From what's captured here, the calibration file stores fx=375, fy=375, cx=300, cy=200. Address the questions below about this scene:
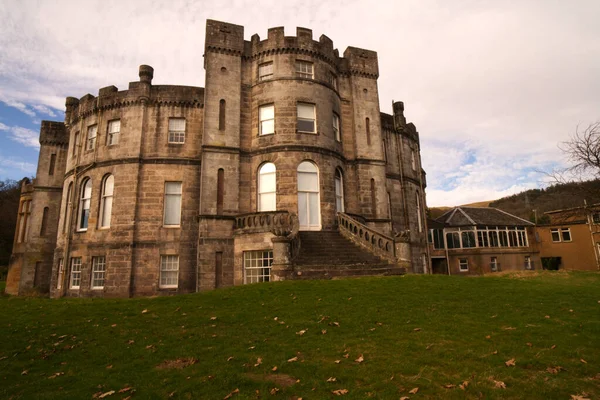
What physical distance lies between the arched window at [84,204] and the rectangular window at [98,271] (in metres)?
2.48

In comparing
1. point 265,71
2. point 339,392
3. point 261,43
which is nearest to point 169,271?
point 265,71

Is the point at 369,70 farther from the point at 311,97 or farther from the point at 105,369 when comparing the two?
the point at 105,369

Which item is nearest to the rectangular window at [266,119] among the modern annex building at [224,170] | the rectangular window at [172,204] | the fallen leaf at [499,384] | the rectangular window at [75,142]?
the modern annex building at [224,170]

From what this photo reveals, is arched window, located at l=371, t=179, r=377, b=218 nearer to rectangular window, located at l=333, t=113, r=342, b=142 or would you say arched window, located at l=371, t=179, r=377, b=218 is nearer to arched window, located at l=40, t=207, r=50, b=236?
rectangular window, located at l=333, t=113, r=342, b=142

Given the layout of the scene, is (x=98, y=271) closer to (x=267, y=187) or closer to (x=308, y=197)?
(x=267, y=187)

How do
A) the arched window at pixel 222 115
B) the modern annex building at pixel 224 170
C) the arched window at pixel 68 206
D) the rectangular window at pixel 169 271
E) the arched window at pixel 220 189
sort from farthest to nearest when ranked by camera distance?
the arched window at pixel 68 206
the arched window at pixel 222 115
the rectangular window at pixel 169 271
the arched window at pixel 220 189
the modern annex building at pixel 224 170

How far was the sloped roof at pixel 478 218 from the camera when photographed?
43475mm

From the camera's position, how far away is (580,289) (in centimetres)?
1291

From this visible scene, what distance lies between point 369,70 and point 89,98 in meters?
17.8

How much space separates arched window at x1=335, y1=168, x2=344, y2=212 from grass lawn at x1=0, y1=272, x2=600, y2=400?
922 cm

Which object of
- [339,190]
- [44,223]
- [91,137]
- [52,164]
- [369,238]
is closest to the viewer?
[369,238]

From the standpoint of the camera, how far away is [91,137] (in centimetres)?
2314

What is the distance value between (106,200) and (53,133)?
9.75m

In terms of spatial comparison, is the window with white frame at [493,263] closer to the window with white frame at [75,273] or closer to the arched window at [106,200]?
the arched window at [106,200]
